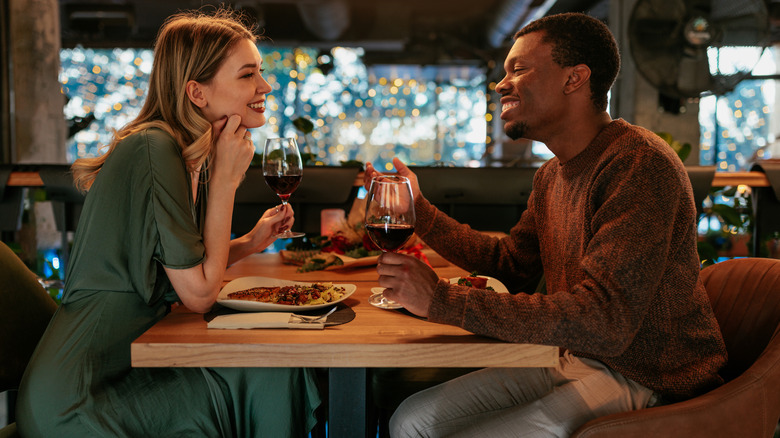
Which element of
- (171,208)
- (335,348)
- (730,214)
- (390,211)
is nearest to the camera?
(335,348)

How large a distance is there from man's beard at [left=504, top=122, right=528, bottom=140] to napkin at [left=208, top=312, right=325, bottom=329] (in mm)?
676

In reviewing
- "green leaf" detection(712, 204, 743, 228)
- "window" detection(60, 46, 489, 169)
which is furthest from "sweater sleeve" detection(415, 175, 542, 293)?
"window" detection(60, 46, 489, 169)

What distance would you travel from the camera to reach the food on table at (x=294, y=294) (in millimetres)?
1150

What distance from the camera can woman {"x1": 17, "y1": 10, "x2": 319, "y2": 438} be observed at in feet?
3.65

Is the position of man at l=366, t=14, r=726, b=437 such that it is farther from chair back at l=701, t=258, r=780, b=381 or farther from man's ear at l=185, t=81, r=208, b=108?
man's ear at l=185, t=81, r=208, b=108

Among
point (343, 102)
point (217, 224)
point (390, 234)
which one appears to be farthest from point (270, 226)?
point (343, 102)

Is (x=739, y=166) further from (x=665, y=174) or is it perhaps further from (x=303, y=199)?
(x=665, y=174)

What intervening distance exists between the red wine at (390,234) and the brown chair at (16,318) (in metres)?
0.92

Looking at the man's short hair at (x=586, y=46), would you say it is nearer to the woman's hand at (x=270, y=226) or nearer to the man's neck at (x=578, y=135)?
the man's neck at (x=578, y=135)

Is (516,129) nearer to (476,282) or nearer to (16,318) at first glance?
(476,282)

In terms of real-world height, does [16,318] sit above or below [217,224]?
below

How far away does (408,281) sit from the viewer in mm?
1029

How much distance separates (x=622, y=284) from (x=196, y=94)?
0.99m

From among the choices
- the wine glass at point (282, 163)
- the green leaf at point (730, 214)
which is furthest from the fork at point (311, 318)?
the green leaf at point (730, 214)
